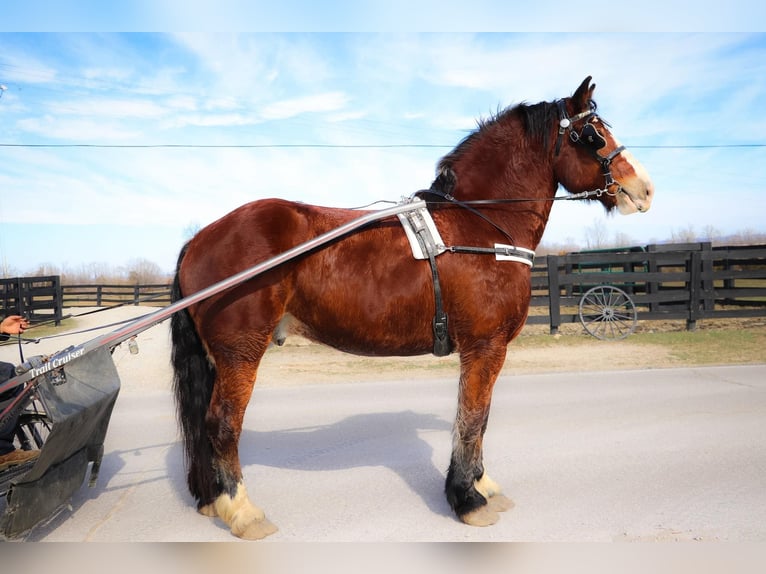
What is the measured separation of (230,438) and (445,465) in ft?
5.79

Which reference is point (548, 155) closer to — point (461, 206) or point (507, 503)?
point (461, 206)

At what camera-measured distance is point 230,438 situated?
2986mm

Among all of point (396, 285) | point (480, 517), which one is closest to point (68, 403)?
point (396, 285)

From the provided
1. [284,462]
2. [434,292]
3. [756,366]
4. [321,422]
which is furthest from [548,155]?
[756,366]

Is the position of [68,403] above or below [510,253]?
below

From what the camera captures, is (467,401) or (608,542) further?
(467,401)

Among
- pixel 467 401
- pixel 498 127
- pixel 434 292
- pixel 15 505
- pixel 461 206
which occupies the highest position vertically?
pixel 498 127

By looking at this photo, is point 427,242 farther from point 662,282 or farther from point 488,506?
point 662,282

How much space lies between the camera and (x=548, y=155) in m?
3.29

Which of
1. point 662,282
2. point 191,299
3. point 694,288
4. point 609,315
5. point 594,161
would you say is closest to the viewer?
point 191,299

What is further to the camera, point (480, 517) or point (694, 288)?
point (694, 288)

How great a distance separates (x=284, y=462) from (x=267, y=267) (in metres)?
2.01

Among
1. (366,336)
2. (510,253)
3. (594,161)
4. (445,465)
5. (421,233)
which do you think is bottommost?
(445,465)

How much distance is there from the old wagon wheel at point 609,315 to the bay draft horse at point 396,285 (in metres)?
8.25
